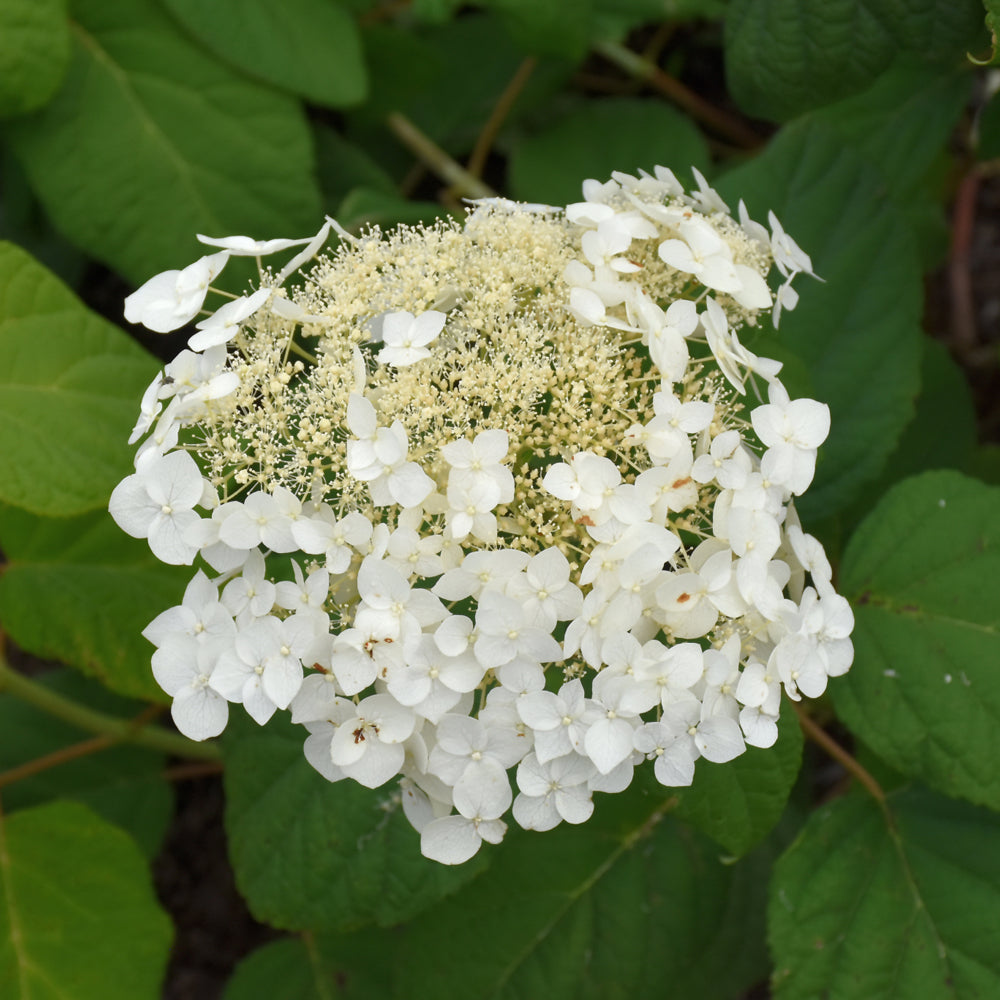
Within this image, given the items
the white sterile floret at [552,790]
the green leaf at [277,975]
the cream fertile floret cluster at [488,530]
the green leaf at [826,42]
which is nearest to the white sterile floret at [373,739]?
the cream fertile floret cluster at [488,530]

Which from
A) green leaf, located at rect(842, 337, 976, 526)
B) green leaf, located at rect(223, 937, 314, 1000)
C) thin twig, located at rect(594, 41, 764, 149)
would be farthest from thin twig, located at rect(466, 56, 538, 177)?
green leaf, located at rect(223, 937, 314, 1000)

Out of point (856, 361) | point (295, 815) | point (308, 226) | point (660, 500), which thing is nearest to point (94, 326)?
point (308, 226)

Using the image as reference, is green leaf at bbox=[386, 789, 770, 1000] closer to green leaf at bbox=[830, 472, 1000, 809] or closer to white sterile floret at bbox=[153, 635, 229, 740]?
green leaf at bbox=[830, 472, 1000, 809]

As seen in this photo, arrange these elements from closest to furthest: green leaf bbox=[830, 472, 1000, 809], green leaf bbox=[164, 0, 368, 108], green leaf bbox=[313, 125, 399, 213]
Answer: green leaf bbox=[830, 472, 1000, 809], green leaf bbox=[164, 0, 368, 108], green leaf bbox=[313, 125, 399, 213]

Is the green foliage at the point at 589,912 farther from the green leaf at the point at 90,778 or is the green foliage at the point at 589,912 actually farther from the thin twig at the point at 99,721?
the green leaf at the point at 90,778

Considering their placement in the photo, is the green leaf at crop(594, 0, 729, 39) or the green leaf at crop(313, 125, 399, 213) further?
the green leaf at crop(313, 125, 399, 213)

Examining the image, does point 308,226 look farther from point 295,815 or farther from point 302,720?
point 302,720

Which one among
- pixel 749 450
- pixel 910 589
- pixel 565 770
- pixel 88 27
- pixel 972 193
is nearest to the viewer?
pixel 565 770
